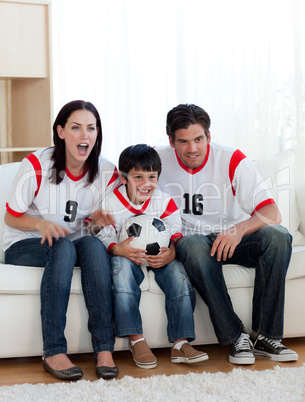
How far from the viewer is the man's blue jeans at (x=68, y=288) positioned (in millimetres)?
1888

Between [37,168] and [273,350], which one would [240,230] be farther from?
[37,168]

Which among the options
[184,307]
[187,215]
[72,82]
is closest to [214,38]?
[72,82]

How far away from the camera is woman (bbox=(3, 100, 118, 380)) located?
6.21ft

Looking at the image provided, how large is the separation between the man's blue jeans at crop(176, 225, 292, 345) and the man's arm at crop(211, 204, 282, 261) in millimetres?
42

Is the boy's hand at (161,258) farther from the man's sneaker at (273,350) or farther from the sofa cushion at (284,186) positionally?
the sofa cushion at (284,186)

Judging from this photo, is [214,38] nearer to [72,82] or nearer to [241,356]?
[72,82]

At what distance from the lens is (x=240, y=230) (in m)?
2.13

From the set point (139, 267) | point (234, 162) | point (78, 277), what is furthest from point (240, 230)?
point (78, 277)

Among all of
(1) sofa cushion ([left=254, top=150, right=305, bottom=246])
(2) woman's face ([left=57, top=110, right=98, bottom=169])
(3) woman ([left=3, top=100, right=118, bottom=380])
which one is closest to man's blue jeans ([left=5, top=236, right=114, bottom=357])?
(3) woman ([left=3, top=100, right=118, bottom=380])

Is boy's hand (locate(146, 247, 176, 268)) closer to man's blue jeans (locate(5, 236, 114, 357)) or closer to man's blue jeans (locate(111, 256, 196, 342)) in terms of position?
man's blue jeans (locate(111, 256, 196, 342))

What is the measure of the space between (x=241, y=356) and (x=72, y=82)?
6.76 feet

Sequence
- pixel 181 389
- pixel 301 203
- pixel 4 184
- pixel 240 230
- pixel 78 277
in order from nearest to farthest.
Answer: pixel 181 389 → pixel 78 277 → pixel 240 230 → pixel 4 184 → pixel 301 203

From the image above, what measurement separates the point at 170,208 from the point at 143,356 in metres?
0.59

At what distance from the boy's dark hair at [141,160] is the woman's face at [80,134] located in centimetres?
Result: 15
